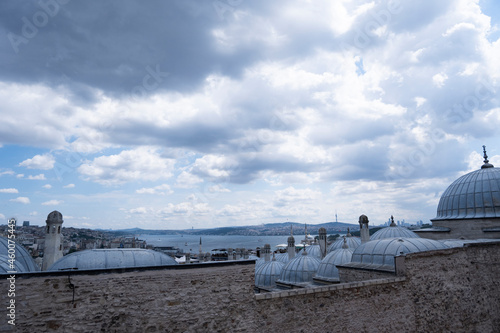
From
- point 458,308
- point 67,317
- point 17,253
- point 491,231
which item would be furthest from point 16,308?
point 491,231

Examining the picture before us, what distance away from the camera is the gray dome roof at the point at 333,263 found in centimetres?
1603

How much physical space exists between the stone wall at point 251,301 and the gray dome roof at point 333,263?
4560 mm

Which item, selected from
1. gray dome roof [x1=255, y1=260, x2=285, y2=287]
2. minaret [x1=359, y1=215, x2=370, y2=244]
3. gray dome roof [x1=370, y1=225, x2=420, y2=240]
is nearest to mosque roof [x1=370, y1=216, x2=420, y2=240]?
gray dome roof [x1=370, y1=225, x2=420, y2=240]

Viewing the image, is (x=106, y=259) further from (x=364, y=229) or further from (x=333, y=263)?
(x=364, y=229)

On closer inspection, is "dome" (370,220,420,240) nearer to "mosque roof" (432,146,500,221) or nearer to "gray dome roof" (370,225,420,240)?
"gray dome roof" (370,225,420,240)

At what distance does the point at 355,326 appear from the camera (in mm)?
10562

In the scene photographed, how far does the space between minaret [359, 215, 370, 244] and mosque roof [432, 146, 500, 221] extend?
18.5ft

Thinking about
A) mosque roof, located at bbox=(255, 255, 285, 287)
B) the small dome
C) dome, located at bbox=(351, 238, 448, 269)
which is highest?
the small dome

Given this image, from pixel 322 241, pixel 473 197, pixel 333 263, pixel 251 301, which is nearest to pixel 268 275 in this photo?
pixel 333 263

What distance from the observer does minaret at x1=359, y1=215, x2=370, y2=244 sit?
20.4m

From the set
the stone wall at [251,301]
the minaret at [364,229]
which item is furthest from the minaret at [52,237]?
the minaret at [364,229]

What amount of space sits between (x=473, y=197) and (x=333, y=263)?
38.1 feet

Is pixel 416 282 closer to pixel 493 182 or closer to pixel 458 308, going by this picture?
pixel 458 308

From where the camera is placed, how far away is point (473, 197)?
19641 mm
